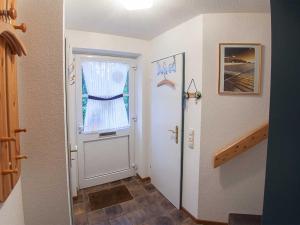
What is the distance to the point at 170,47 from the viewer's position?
2188 millimetres

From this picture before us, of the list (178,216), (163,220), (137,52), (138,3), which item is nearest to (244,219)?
(178,216)

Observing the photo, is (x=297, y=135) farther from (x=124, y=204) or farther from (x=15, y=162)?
(x=124, y=204)

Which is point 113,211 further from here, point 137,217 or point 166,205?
point 166,205

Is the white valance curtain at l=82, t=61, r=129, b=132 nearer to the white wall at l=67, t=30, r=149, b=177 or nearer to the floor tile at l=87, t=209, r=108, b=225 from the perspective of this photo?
the white wall at l=67, t=30, r=149, b=177

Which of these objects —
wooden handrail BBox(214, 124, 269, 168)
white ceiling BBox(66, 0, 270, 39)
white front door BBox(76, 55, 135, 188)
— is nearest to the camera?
white ceiling BBox(66, 0, 270, 39)

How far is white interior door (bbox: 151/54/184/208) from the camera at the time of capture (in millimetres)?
2065

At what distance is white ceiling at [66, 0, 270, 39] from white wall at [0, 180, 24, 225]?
1.54 m

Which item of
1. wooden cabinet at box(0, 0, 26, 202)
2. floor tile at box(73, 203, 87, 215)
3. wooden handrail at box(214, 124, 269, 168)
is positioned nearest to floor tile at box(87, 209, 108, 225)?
floor tile at box(73, 203, 87, 215)

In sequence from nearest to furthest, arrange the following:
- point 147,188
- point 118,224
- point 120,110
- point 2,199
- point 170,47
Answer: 1. point 2,199
2. point 118,224
3. point 170,47
4. point 147,188
5. point 120,110

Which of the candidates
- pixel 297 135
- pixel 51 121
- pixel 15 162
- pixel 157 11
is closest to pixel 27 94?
pixel 51 121

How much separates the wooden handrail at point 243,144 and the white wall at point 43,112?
4.75ft

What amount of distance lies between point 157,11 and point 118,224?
2.29m

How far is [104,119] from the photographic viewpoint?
8.66 ft

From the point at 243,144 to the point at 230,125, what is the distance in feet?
0.72
